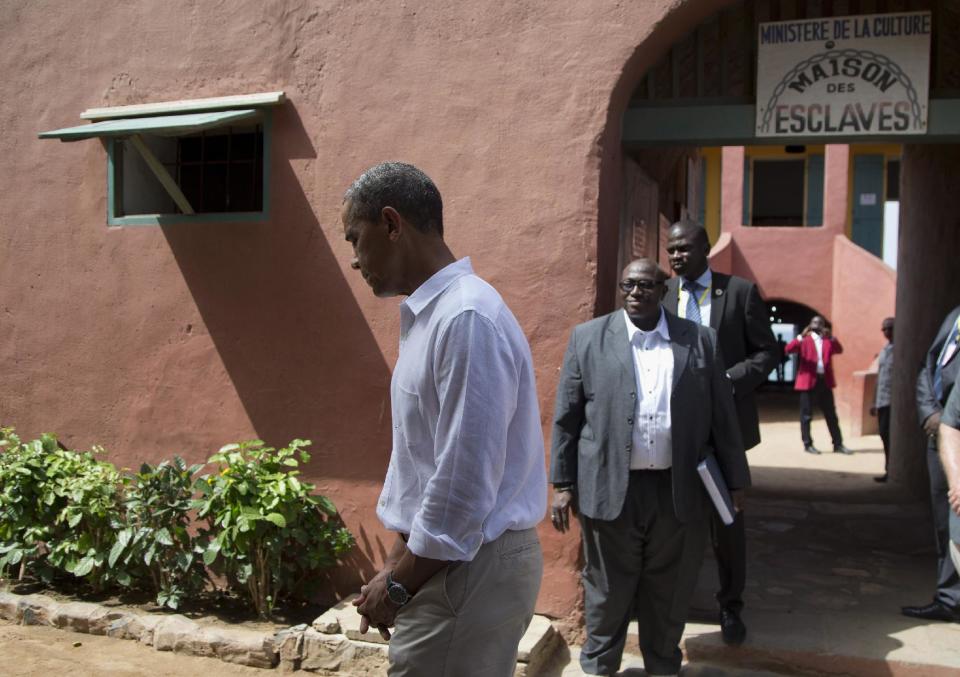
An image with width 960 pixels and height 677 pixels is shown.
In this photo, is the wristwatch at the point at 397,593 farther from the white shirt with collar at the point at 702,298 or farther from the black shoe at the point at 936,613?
the black shoe at the point at 936,613

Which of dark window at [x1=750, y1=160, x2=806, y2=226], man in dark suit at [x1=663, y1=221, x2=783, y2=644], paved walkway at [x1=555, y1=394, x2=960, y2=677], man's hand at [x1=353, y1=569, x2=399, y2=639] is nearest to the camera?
man's hand at [x1=353, y1=569, x2=399, y2=639]

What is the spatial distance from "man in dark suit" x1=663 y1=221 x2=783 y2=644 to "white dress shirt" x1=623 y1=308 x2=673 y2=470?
373mm

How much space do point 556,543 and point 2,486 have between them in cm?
324

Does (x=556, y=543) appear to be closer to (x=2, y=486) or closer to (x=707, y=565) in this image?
(x=707, y=565)

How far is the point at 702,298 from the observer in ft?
14.8

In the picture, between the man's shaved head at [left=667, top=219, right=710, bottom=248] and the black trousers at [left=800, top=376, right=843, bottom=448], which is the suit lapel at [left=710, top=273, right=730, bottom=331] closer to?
the man's shaved head at [left=667, top=219, right=710, bottom=248]

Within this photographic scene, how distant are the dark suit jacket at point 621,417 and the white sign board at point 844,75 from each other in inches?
58.5

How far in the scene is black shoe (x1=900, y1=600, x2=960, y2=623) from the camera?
461 centimetres

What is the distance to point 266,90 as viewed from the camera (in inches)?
204

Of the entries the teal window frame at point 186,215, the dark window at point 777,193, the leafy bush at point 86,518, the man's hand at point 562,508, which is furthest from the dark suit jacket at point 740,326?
the dark window at point 777,193

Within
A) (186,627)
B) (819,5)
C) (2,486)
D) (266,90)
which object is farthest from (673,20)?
(2,486)

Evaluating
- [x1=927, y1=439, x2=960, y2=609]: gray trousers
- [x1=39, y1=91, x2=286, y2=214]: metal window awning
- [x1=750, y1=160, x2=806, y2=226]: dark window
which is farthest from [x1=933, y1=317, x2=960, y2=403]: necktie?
[x1=750, y1=160, x2=806, y2=226]: dark window

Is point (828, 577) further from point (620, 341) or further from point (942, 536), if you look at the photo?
point (620, 341)

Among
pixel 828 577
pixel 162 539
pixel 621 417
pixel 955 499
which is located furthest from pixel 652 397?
pixel 162 539
